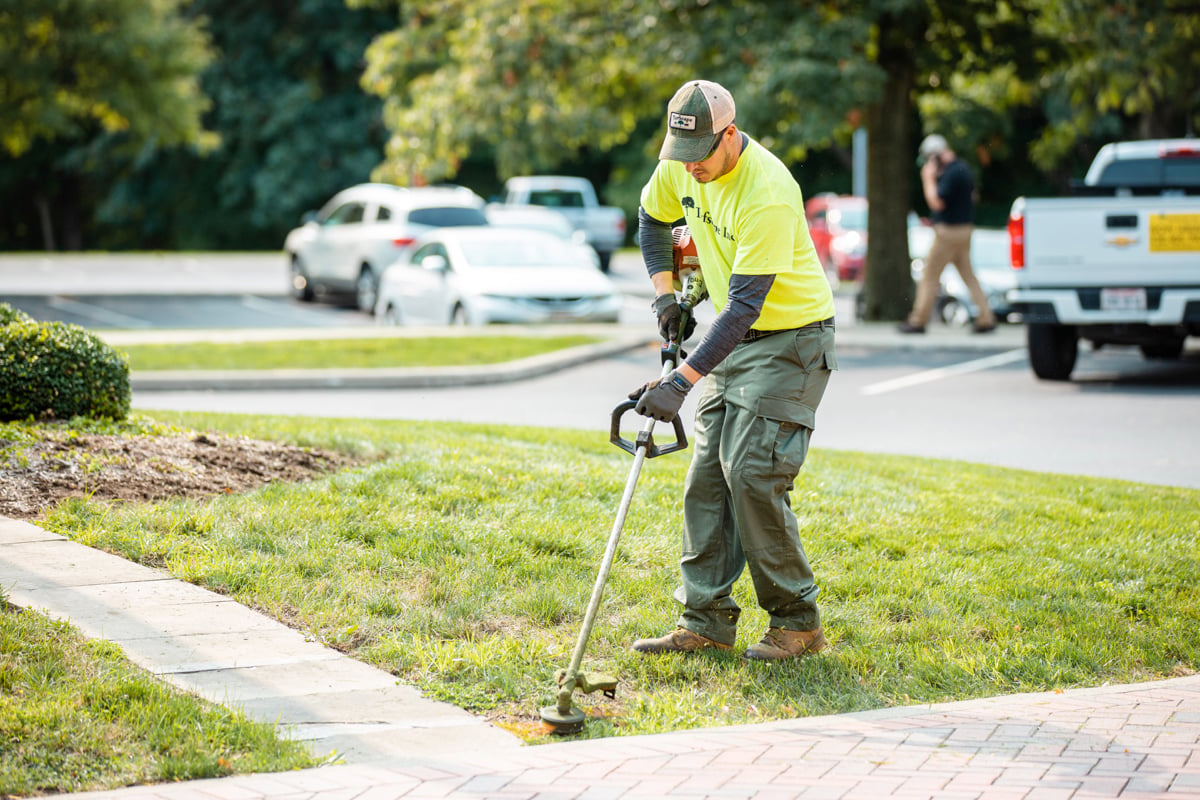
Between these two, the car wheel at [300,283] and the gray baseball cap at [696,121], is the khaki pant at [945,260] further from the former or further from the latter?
the car wheel at [300,283]

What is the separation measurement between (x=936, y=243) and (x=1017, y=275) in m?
2.80

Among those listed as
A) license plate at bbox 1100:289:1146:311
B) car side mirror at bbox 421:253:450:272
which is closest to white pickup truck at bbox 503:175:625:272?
car side mirror at bbox 421:253:450:272

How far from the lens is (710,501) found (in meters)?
4.92

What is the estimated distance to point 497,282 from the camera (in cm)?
1709

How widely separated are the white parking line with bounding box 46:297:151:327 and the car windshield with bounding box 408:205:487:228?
14.0 feet

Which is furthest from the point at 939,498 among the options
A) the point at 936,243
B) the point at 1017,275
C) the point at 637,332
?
the point at 637,332

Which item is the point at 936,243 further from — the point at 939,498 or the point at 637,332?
the point at 939,498

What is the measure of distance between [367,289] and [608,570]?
17.7 meters

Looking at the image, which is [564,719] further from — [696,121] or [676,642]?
[696,121]

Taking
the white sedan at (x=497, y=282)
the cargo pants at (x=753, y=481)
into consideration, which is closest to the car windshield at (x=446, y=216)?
the white sedan at (x=497, y=282)

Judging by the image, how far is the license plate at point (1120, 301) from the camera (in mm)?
12281

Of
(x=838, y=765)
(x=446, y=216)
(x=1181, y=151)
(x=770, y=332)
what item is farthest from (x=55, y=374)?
(x=446, y=216)

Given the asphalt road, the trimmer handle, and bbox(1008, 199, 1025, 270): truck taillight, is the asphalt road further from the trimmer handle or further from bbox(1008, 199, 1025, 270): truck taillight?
the trimmer handle

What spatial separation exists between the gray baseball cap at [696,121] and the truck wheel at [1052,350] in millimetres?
9003
